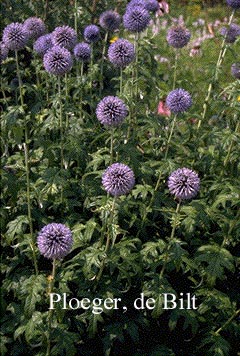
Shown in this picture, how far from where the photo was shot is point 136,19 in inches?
134

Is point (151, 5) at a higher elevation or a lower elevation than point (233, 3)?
lower

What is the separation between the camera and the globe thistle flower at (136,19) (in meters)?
3.41

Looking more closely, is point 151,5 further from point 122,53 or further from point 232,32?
point 122,53

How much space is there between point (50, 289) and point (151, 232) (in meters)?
0.92

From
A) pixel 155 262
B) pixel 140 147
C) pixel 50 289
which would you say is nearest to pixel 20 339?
pixel 50 289

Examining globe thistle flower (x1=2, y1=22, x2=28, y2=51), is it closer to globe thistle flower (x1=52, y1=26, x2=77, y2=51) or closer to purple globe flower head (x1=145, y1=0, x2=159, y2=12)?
globe thistle flower (x1=52, y1=26, x2=77, y2=51)

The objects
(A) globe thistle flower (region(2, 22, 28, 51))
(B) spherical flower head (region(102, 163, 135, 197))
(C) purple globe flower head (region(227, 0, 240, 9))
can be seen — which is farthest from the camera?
(C) purple globe flower head (region(227, 0, 240, 9))

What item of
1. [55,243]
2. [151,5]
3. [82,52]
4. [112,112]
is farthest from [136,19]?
[55,243]

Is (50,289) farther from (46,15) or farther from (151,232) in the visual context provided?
(46,15)

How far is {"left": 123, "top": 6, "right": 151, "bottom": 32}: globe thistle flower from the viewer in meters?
3.41

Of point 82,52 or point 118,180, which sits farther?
point 82,52

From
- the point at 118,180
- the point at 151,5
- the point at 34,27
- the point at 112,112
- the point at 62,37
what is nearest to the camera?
the point at 118,180

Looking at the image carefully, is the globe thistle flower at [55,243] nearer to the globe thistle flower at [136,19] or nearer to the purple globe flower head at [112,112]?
Result: the purple globe flower head at [112,112]

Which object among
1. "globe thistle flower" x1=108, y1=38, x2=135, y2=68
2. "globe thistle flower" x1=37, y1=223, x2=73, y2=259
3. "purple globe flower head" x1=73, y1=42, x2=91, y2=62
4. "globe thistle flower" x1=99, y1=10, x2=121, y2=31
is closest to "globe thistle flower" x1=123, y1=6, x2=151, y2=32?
"globe thistle flower" x1=108, y1=38, x2=135, y2=68
